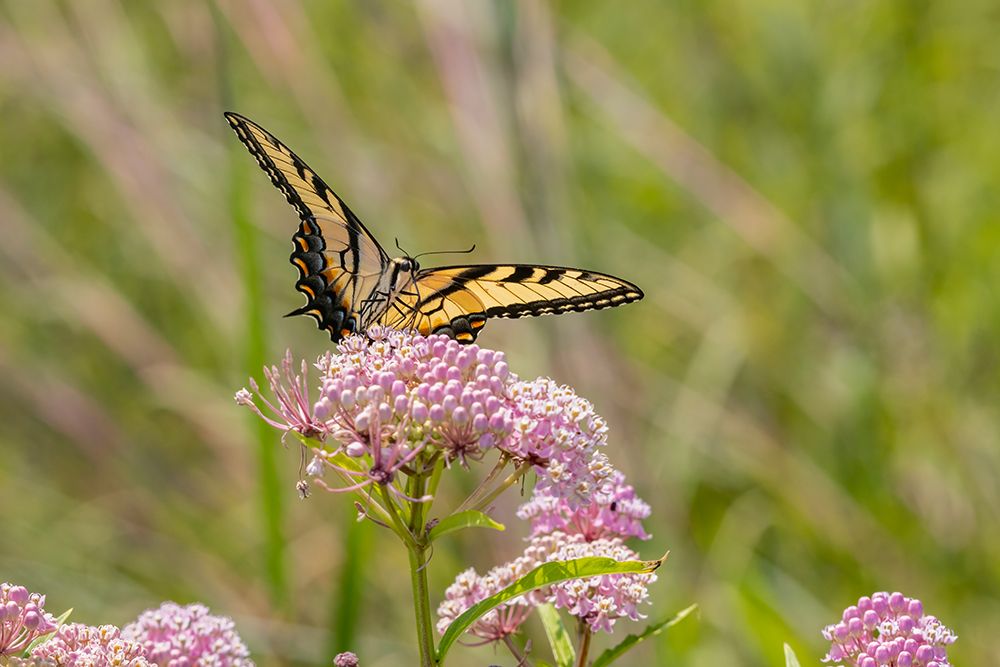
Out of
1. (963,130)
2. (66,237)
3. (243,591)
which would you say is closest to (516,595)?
(243,591)

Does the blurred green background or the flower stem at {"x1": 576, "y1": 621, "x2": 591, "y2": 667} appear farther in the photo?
the blurred green background

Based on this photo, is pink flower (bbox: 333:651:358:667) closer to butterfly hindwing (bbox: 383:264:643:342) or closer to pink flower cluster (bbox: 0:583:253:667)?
pink flower cluster (bbox: 0:583:253:667)

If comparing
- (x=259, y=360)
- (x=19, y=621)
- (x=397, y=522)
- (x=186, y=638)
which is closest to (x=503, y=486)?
(x=397, y=522)

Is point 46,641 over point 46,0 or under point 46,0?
under

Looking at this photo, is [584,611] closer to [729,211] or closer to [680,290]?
[729,211]

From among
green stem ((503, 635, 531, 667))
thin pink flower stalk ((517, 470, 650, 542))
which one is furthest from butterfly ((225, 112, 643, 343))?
green stem ((503, 635, 531, 667))

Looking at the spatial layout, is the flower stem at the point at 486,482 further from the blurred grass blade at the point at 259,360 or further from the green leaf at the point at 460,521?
the blurred grass blade at the point at 259,360

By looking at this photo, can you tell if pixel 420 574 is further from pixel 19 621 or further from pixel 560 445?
pixel 19 621
